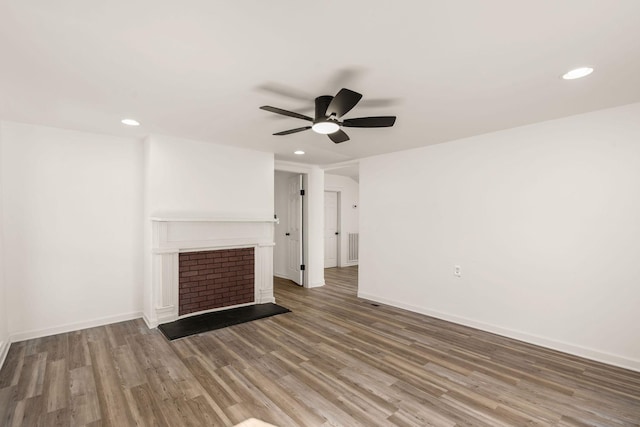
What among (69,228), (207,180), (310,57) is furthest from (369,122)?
(69,228)

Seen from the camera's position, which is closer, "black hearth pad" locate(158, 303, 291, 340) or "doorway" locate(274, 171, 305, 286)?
"black hearth pad" locate(158, 303, 291, 340)

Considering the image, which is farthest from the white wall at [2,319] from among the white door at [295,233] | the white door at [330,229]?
the white door at [330,229]

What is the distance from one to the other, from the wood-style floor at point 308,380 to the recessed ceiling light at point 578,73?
2.36 meters

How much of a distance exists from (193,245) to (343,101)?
2.86m

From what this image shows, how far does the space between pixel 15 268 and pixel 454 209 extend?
16.8 feet

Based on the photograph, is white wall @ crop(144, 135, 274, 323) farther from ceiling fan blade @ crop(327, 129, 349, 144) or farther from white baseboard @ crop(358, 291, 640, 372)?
white baseboard @ crop(358, 291, 640, 372)

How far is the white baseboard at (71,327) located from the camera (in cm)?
323

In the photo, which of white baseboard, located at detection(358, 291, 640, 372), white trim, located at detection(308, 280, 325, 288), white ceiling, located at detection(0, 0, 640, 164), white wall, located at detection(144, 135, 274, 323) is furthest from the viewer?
white trim, located at detection(308, 280, 325, 288)

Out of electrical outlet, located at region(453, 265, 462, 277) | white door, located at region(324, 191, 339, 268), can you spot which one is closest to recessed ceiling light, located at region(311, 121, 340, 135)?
electrical outlet, located at region(453, 265, 462, 277)

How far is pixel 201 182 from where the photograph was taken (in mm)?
4051

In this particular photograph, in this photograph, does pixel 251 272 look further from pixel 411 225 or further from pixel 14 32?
pixel 14 32

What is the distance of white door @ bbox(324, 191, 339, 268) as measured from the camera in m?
7.64

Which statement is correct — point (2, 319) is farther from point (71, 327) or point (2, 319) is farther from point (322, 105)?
point (322, 105)

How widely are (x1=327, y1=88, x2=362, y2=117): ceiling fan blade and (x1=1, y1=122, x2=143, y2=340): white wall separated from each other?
300 cm
